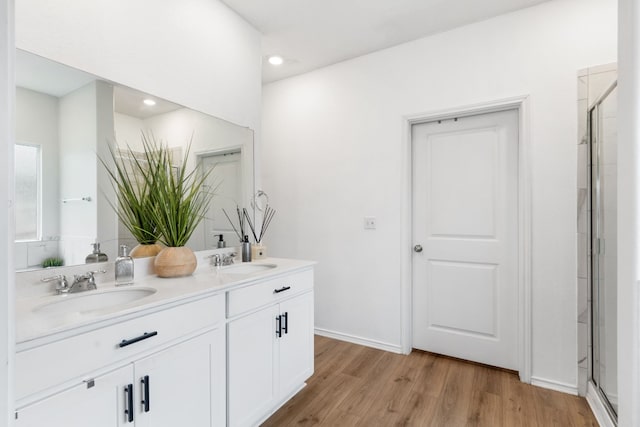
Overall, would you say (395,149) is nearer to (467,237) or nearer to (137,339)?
(467,237)

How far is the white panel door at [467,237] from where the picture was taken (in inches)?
92.0

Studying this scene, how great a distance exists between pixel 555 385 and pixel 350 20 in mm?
2926

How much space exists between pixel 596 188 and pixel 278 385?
223 cm

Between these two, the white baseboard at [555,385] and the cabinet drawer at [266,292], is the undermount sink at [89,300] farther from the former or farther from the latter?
the white baseboard at [555,385]

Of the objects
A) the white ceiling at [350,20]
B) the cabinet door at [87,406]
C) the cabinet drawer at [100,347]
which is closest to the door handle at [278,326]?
the cabinet drawer at [100,347]

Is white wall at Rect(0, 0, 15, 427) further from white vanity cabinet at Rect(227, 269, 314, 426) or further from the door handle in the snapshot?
the door handle

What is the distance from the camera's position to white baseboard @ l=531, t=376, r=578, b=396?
203 cm

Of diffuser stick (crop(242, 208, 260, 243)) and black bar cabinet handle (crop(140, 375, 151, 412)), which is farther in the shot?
diffuser stick (crop(242, 208, 260, 243))

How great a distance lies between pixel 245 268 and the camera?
2.06 meters

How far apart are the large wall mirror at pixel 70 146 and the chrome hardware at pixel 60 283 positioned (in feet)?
0.22

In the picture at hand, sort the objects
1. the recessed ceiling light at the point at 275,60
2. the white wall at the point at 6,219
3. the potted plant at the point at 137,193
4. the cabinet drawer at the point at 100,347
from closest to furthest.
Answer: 1. the white wall at the point at 6,219
2. the cabinet drawer at the point at 100,347
3. the potted plant at the point at 137,193
4. the recessed ceiling light at the point at 275,60

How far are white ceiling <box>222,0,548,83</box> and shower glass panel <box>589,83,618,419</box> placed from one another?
37.7 inches

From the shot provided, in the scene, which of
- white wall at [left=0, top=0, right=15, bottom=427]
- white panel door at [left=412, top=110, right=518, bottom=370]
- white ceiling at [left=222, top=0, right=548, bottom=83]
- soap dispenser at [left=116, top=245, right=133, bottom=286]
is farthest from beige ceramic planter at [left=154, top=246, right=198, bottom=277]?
white panel door at [left=412, top=110, right=518, bottom=370]

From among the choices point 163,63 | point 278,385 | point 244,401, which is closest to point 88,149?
point 163,63
